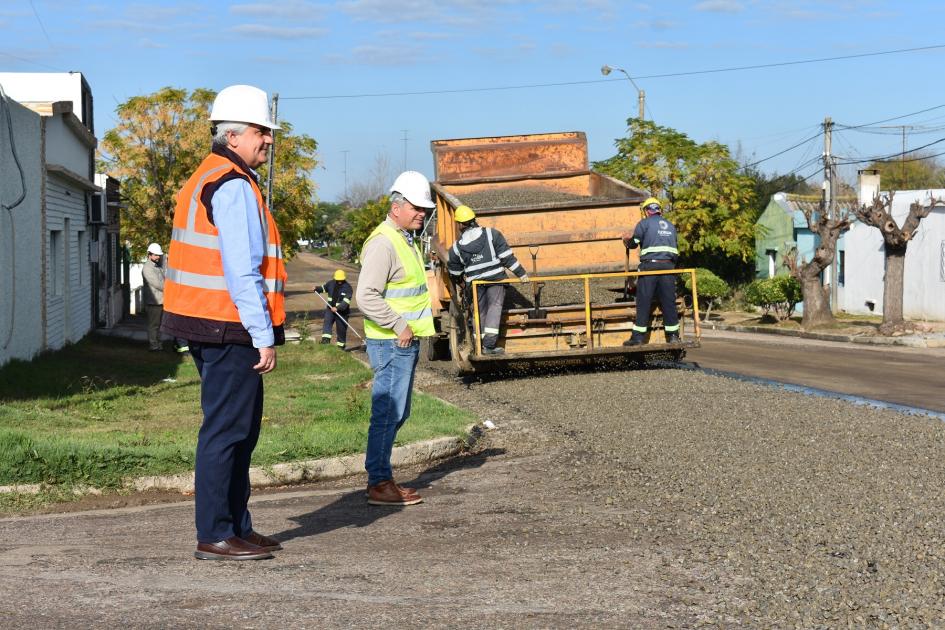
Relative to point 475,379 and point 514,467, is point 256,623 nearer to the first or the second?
point 514,467

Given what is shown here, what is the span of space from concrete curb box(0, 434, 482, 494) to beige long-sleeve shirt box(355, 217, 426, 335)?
183 cm

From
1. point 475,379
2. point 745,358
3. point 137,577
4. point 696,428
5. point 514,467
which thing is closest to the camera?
point 137,577

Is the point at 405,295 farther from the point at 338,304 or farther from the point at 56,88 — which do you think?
the point at 56,88

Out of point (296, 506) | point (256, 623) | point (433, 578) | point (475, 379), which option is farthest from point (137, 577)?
point (475, 379)

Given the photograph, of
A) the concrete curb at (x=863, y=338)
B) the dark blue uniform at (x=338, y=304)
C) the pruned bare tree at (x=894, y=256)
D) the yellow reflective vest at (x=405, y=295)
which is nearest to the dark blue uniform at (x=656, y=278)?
the yellow reflective vest at (x=405, y=295)

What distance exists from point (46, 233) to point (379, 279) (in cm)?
1348

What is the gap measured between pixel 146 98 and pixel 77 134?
9.16 meters

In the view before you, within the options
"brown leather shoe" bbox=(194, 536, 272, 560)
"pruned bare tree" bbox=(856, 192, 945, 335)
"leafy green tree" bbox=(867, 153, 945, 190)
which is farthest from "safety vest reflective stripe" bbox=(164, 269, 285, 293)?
"leafy green tree" bbox=(867, 153, 945, 190)

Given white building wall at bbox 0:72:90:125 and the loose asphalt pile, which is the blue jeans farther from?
white building wall at bbox 0:72:90:125

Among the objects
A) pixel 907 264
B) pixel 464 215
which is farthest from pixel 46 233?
pixel 907 264

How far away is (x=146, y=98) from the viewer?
106 feet

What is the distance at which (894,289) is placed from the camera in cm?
2556

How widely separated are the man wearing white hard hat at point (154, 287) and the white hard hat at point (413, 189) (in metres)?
13.2

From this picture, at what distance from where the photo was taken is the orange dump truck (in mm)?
13695
